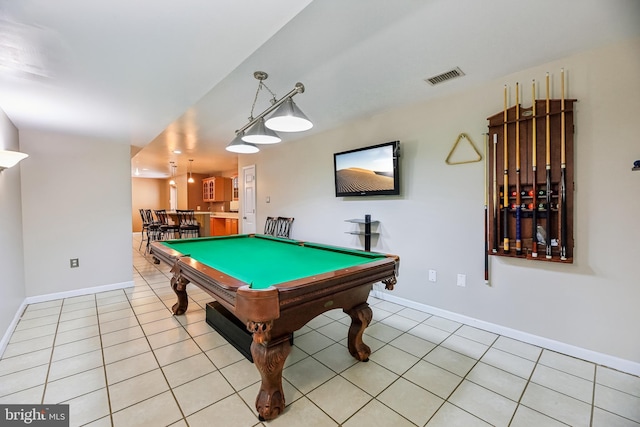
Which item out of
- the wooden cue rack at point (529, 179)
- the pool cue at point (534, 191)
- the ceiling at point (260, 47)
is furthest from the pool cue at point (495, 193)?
the ceiling at point (260, 47)

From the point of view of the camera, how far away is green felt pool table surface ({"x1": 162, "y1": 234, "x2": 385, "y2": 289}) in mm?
1732

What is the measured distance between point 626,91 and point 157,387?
381cm

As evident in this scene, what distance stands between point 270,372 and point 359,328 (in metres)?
0.80

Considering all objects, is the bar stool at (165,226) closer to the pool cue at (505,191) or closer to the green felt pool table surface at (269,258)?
the green felt pool table surface at (269,258)

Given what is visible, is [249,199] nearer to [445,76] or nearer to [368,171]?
[368,171]

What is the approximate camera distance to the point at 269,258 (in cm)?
230

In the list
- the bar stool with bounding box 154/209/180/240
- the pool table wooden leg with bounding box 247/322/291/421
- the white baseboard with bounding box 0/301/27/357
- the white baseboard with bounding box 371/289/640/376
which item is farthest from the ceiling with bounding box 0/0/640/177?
the bar stool with bounding box 154/209/180/240

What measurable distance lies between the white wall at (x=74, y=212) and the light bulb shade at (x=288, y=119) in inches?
118

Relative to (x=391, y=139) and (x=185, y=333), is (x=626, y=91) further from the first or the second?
(x=185, y=333)

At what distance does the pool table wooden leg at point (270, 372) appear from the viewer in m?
1.50

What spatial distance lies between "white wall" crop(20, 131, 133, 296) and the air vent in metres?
4.05

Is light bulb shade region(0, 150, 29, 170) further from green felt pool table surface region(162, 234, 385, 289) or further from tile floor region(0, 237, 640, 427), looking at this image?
tile floor region(0, 237, 640, 427)

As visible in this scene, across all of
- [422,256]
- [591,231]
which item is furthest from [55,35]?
[591,231]

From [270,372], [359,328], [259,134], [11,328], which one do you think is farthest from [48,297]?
[359,328]
